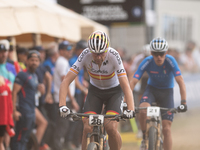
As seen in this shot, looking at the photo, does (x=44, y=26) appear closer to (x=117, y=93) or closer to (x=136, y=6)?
(x=117, y=93)

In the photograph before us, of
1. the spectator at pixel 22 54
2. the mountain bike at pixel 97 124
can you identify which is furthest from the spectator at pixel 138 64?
the mountain bike at pixel 97 124

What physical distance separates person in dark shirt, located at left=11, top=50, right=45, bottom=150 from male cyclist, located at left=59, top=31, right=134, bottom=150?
1821 mm

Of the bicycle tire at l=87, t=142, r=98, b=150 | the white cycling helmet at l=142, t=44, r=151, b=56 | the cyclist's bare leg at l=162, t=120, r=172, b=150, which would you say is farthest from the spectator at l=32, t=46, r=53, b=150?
the bicycle tire at l=87, t=142, r=98, b=150

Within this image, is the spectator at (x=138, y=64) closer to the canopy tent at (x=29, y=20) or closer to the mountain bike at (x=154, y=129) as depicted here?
the canopy tent at (x=29, y=20)

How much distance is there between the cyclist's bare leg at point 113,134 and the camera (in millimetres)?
6139

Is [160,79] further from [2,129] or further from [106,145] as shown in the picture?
[2,129]

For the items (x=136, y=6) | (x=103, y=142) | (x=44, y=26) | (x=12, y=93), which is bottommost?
(x=103, y=142)

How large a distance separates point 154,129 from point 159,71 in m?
1.24

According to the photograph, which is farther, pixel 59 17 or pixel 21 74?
pixel 59 17

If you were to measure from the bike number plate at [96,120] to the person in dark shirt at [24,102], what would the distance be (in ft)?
8.27

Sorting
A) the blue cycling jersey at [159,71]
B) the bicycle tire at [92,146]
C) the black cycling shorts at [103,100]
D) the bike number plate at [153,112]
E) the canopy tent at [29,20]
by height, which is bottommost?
the bicycle tire at [92,146]

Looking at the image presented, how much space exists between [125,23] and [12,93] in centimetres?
1279

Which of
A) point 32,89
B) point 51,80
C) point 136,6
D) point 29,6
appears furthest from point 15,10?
point 136,6

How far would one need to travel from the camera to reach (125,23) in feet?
66.3
